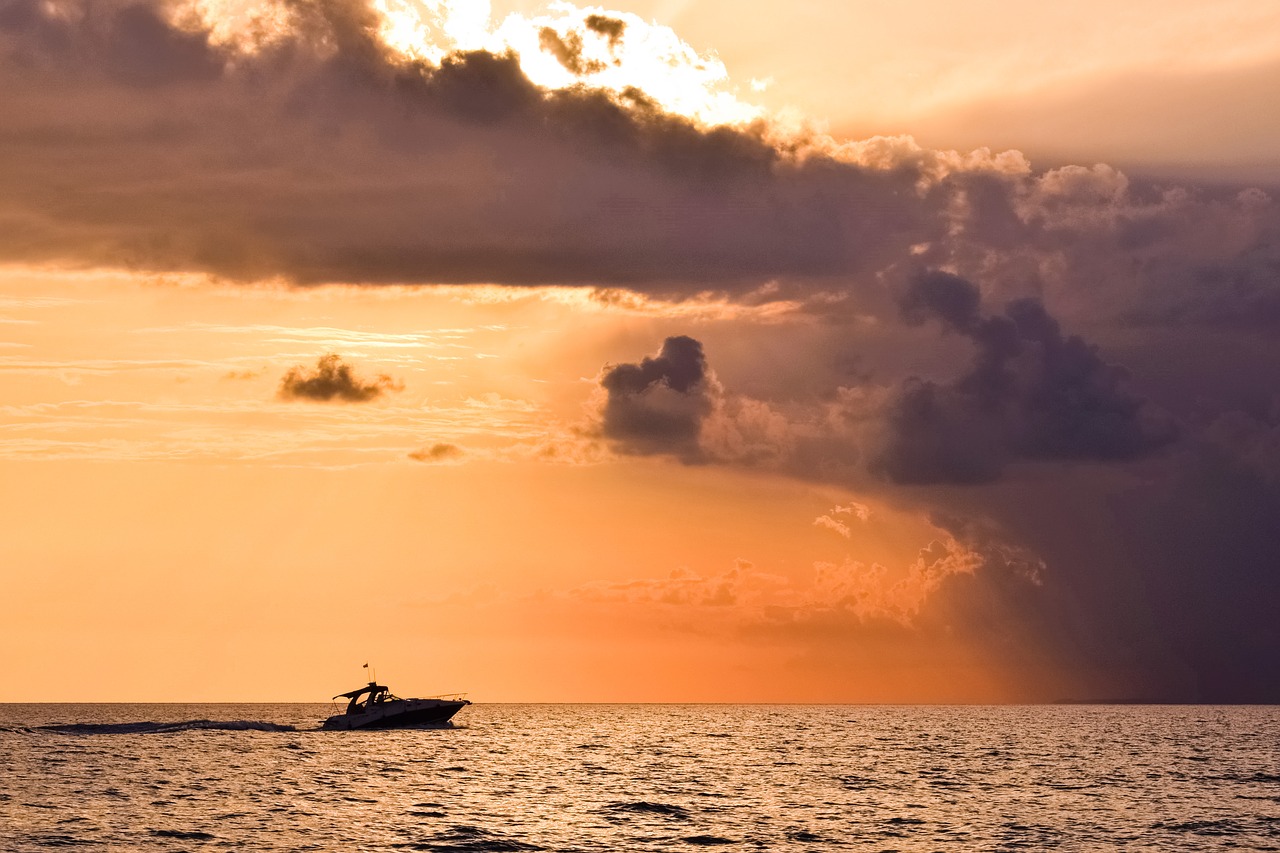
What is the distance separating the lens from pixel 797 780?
5994 inches

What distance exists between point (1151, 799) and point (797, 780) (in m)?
36.1

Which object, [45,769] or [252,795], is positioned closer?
[252,795]

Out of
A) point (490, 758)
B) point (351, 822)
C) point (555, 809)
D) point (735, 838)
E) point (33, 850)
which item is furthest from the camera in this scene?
point (490, 758)

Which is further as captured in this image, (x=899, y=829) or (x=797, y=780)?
(x=797, y=780)

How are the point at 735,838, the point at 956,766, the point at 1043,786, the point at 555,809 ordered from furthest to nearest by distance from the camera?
the point at 956,766
the point at 1043,786
the point at 555,809
the point at 735,838

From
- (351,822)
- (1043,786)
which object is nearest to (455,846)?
(351,822)

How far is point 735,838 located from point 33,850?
43705 millimetres

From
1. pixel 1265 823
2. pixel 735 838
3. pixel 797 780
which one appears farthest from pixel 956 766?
pixel 735 838

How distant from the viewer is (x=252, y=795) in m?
126

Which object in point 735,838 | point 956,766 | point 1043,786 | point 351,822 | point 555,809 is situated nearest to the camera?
point 735,838

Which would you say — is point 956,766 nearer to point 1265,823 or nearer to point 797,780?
point 797,780

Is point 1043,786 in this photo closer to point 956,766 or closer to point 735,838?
point 956,766

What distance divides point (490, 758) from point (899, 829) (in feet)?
303

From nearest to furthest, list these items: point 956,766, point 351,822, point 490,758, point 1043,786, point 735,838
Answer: point 735,838, point 351,822, point 1043,786, point 956,766, point 490,758
